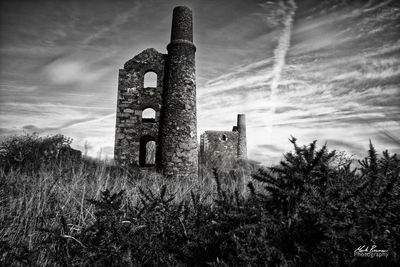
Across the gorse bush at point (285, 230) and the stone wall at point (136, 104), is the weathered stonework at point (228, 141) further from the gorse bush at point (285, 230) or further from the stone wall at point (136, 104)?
the gorse bush at point (285, 230)

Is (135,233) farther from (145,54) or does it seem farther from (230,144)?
(230,144)

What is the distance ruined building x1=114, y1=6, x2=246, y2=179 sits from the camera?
448 inches

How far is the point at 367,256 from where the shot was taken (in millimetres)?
1413

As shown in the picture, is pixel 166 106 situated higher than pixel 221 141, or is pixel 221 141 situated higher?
pixel 166 106

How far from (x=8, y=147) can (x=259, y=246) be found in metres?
10.8

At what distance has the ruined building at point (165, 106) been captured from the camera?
1138 cm

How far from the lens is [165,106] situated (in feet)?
39.0

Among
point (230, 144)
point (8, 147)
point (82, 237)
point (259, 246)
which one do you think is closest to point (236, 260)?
point (259, 246)

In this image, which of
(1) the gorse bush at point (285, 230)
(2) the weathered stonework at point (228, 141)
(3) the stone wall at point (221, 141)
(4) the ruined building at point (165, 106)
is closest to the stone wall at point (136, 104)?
(4) the ruined building at point (165, 106)

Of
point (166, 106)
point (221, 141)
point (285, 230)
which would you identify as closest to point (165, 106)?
point (166, 106)

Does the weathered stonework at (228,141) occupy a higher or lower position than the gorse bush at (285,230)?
higher
